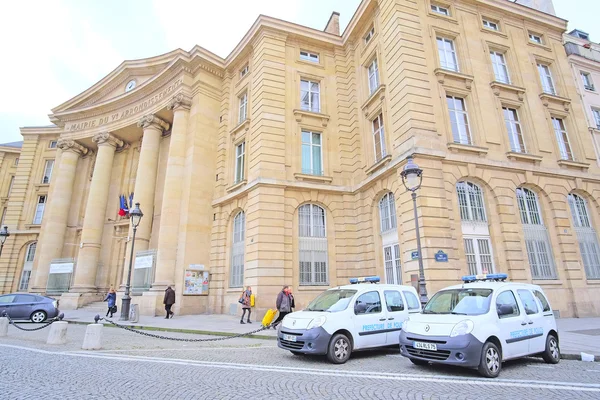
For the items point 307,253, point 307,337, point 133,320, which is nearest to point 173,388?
point 307,337

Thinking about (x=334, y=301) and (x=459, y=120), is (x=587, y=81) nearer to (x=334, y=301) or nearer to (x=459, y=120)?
(x=459, y=120)

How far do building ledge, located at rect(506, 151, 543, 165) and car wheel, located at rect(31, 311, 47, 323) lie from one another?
23.9 m

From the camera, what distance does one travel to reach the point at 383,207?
1811cm

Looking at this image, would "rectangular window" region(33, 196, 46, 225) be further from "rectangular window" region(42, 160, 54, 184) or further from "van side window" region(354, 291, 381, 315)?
"van side window" region(354, 291, 381, 315)

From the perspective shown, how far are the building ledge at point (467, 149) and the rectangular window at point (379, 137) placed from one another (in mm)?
3366

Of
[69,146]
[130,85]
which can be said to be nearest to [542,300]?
[130,85]

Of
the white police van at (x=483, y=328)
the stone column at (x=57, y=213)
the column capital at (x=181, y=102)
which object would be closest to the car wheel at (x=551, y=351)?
the white police van at (x=483, y=328)

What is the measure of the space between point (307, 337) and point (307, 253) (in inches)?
440

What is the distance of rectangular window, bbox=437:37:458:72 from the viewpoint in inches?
726

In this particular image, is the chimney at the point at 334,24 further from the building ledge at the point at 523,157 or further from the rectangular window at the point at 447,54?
the building ledge at the point at 523,157

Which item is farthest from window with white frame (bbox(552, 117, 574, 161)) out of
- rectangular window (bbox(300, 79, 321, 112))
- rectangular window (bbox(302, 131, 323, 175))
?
rectangular window (bbox(300, 79, 321, 112))

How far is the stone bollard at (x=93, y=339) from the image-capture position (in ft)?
29.9

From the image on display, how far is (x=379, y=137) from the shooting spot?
19.1 meters

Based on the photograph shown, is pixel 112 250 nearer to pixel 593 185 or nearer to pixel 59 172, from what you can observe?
pixel 59 172
